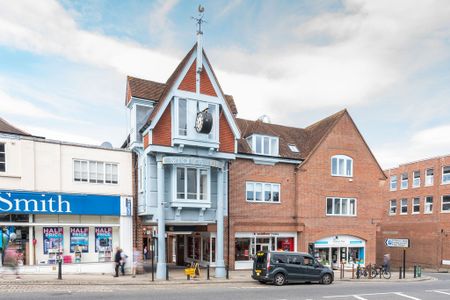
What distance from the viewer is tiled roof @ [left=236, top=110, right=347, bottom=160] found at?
23.9 metres

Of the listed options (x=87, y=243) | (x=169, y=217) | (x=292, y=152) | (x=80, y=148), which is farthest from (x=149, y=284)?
(x=292, y=152)

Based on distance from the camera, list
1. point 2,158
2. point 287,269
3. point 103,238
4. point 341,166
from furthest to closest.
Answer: point 341,166, point 103,238, point 287,269, point 2,158

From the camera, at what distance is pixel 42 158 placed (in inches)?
699

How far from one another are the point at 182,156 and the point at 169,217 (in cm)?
346

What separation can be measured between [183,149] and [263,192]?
744 centimetres

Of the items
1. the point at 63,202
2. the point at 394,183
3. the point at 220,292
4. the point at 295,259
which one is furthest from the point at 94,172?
the point at 394,183

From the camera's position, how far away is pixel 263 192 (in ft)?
77.0

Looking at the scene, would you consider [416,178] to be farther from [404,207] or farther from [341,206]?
[341,206]

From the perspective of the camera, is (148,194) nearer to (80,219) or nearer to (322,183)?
(80,219)

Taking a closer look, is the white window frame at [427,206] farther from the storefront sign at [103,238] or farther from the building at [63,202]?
the storefront sign at [103,238]

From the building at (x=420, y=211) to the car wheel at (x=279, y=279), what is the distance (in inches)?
964

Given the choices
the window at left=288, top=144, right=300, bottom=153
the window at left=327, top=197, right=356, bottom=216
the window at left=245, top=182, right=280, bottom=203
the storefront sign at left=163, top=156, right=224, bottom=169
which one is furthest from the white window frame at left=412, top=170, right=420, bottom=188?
the storefront sign at left=163, top=156, right=224, bottom=169

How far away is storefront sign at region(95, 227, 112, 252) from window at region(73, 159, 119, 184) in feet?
8.94

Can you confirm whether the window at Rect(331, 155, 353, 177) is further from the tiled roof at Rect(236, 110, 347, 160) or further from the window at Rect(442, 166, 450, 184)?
the window at Rect(442, 166, 450, 184)
